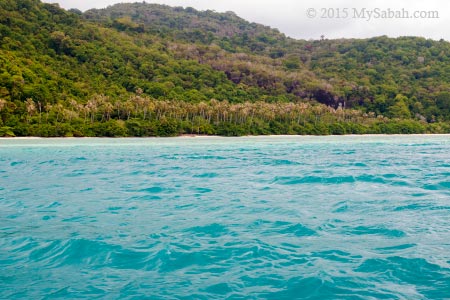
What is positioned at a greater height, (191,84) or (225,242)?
(191,84)

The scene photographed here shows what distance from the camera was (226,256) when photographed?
6645mm

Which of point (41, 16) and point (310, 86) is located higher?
point (41, 16)

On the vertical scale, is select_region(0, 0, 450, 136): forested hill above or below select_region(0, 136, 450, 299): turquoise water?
above

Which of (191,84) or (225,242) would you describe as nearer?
(225,242)

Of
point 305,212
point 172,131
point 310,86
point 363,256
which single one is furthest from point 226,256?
point 310,86

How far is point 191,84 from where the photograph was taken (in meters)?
100

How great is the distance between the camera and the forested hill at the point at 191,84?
61.8 metres

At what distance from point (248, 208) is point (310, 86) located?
108997 mm

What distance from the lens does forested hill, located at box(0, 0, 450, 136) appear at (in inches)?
2432

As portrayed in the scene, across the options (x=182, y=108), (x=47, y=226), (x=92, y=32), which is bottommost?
(x=47, y=226)

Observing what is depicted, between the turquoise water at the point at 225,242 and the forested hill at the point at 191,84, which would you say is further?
the forested hill at the point at 191,84

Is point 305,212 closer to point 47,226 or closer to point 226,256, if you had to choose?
point 226,256

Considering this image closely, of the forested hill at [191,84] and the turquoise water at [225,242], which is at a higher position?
the forested hill at [191,84]

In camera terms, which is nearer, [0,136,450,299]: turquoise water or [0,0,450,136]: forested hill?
[0,136,450,299]: turquoise water
